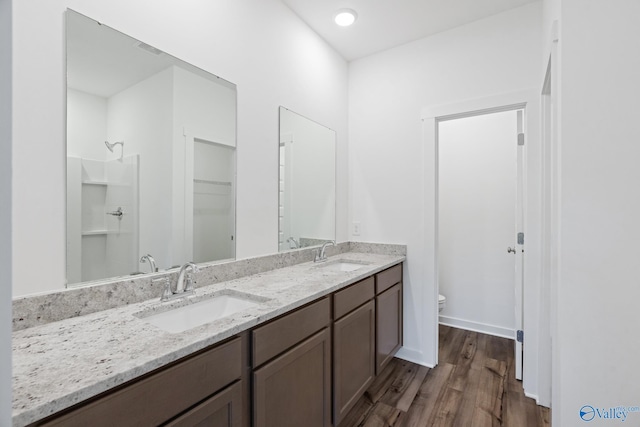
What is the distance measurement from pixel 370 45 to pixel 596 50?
1912 millimetres

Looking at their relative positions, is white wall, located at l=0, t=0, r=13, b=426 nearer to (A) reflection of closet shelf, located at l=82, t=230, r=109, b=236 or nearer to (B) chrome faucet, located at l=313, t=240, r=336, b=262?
(A) reflection of closet shelf, located at l=82, t=230, r=109, b=236

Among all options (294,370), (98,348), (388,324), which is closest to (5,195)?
(98,348)

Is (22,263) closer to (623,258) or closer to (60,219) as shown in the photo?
(60,219)

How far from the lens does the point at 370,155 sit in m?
2.76

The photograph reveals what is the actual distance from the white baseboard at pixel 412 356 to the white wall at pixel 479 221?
0.97 m

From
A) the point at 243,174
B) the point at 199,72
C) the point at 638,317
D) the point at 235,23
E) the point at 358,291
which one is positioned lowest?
the point at 358,291

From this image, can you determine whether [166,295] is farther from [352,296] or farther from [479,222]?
[479,222]

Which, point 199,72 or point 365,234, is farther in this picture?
point 365,234

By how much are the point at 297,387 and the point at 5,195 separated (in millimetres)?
1274

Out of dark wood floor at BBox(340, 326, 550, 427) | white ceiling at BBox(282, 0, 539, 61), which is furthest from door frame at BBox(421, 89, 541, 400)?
white ceiling at BBox(282, 0, 539, 61)

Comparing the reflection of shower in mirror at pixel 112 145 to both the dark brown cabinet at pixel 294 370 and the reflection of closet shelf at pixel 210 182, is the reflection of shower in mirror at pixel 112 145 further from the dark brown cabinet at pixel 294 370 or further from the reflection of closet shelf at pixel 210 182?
the dark brown cabinet at pixel 294 370

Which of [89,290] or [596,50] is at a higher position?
[596,50]

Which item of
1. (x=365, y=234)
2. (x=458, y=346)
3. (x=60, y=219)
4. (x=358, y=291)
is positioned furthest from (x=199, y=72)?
(x=458, y=346)

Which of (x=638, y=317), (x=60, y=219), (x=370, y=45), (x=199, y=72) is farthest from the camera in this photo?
(x=370, y=45)
